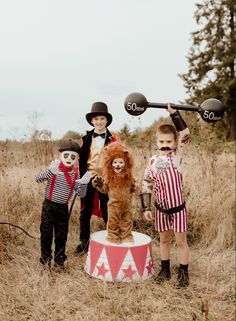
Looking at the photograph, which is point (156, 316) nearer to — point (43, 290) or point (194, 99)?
point (43, 290)

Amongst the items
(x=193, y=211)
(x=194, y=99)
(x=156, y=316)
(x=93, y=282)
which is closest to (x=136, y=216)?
(x=193, y=211)

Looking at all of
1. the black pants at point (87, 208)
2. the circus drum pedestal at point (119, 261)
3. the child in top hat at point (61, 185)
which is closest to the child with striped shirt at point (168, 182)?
the circus drum pedestal at point (119, 261)

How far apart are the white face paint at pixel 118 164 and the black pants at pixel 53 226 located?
0.55 metres

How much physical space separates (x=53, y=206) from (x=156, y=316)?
1.24m

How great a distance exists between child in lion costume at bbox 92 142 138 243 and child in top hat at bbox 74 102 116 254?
331 mm

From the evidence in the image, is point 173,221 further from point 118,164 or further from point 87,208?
point 87,208

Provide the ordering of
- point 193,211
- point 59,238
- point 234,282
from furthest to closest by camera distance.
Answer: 1. point 193,211
2. point 234,282
3. point 59,238

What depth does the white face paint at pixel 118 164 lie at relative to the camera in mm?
3412

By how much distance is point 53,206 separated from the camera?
11.2 feet

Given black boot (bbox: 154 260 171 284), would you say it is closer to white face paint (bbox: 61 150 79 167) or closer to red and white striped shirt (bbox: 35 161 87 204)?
red and white striped shirt (bbox: 35 161 87 204)

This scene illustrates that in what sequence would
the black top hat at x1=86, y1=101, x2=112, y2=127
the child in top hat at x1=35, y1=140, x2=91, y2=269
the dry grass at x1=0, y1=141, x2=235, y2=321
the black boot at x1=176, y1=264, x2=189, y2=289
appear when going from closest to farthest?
the dry grass at x1=0, y1=141, x2=235, y2=321
the child in top hat at x1=35, y1=140, x2=91, y2=269
the black boot at x1=176, y1=264, x2=189, y2=289
the black top hat at x1=86, y1=101, x2=112, y2=127

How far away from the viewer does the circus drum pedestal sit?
342 centimetres

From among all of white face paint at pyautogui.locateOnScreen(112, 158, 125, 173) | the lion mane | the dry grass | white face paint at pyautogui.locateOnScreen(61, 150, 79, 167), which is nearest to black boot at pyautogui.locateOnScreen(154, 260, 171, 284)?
the dry grass

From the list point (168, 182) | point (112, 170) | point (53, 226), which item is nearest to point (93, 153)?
point (112, 170)
